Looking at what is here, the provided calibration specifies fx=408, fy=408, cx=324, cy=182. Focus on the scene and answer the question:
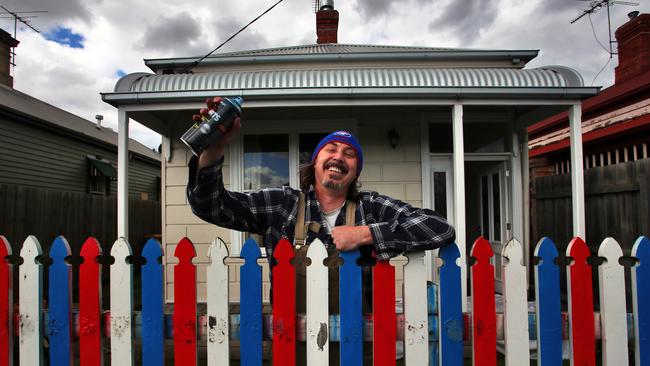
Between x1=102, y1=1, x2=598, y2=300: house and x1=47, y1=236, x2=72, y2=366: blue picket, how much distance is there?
2915 millimetres

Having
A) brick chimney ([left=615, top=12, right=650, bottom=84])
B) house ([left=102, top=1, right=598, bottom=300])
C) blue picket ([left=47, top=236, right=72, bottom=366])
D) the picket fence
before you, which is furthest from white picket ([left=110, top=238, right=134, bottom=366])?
brick chimney ([left=615, top=12, right=650, bottom=84])

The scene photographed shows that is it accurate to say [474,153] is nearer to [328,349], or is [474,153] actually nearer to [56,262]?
[328,349]

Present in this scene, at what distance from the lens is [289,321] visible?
1800 mm

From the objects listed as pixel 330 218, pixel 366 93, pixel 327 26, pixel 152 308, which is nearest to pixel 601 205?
pixel 366 93

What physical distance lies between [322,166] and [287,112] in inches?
152

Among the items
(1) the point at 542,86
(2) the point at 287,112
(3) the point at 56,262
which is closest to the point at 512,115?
(1) the point at 542,86

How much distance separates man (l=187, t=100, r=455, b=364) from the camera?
1627mm

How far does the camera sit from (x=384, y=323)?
1.80 m

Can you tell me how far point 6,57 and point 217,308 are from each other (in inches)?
556

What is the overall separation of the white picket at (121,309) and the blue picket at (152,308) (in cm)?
6

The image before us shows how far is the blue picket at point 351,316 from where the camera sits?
1760 mm

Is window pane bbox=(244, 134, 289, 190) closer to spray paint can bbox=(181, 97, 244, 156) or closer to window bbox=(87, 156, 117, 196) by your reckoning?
spray paint can bbox=(181, 97, 244, 156)

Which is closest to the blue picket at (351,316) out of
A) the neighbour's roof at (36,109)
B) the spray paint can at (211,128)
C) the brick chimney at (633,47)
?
the spray paint can at (211,128)

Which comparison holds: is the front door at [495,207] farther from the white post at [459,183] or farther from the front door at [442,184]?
the white post at [459,183]
